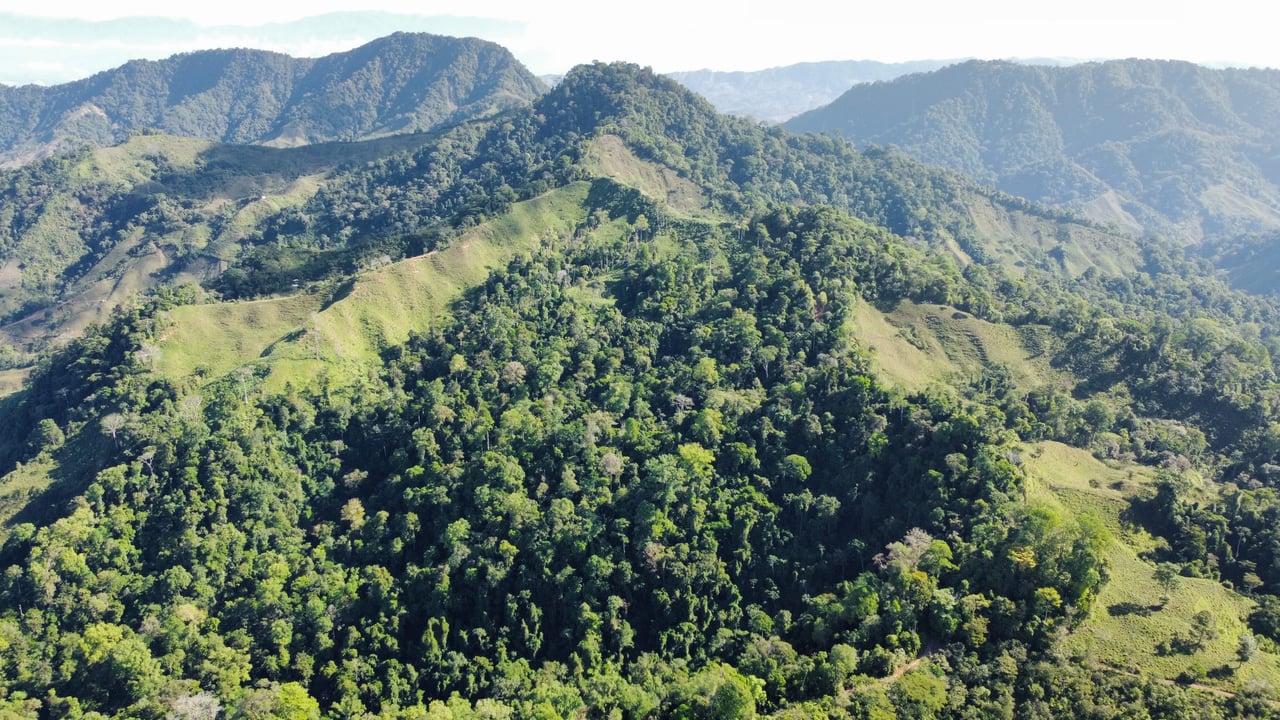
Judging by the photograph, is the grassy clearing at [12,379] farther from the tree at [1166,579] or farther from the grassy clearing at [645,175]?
the tree at [1166,579]

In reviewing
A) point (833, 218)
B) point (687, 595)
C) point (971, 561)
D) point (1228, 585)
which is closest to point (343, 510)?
point (687, 595)

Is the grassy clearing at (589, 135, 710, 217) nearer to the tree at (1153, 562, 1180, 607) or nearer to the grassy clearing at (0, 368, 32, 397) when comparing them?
the grassy clearing at (0, 368, 32, 397)

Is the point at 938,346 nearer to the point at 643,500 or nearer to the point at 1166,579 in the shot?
the point at 1166,579

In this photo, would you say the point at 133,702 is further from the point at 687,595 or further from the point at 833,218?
the point at 833,218

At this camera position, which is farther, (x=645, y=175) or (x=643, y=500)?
(x=645, y=175)

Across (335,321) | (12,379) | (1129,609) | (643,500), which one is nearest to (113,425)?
(335,321)

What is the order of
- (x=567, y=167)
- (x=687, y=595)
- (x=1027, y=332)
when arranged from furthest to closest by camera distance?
(x=567, y=167) < (x=1027, y=332) < (x=687, y=595)
